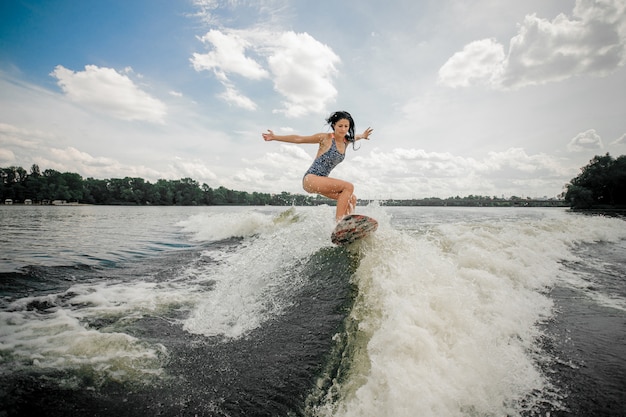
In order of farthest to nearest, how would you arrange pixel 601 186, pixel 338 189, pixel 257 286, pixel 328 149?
pixel 601 186, pixel 328 149, pixel 338 189, pixel 257 286

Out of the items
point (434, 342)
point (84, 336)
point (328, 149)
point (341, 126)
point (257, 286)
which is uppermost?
point (341, 126)

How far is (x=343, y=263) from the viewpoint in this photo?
16.3 feet

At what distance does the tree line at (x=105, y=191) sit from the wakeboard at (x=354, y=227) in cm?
11605

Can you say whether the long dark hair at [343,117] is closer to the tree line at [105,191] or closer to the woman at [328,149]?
the woman at [328,149]

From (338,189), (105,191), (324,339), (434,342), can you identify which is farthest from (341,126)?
(105,191)

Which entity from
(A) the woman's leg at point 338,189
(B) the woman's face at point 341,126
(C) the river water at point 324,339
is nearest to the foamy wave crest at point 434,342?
(C) the river water at point 324,339

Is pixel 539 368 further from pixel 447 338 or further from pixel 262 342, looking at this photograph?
pixel 262 342

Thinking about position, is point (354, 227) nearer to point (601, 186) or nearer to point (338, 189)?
point (338, 189)

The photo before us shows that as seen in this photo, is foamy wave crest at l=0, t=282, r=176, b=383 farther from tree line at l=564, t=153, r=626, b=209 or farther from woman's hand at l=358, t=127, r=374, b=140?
tree line at l=564, t=153, r=626, b=209

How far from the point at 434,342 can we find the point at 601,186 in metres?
86.8

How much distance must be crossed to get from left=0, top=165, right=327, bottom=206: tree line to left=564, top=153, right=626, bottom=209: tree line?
9988 cm

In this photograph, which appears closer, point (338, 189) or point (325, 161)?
point (338, 189)

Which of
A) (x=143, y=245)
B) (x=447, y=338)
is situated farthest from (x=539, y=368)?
(x=143, y=245)

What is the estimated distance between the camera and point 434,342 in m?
2.66
